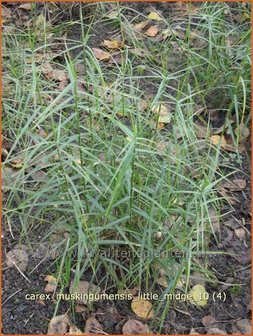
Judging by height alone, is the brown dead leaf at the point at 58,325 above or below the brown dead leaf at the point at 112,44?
below

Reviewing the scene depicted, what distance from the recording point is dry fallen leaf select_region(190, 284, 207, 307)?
1.42 m

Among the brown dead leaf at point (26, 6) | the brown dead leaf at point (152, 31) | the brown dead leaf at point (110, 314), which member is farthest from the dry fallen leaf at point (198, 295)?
the brown dead leaf at point (26, 6)

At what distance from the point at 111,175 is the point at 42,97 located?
328 millimetres

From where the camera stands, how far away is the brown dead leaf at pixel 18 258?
4.79 ft

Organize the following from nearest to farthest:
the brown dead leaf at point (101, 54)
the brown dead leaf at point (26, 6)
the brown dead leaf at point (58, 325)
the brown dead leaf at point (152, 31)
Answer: the brown dead leaf at point (58, 325), the brown dead leaf at point (101, 54), the brown dead leaf at point (152, 31), the brown dead leaf at point (26, 6)

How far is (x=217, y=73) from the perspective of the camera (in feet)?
5.90

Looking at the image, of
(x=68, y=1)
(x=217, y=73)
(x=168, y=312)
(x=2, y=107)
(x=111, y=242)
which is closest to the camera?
(x=111, y=242)

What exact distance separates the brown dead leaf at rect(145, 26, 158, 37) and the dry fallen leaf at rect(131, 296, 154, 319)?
103cm

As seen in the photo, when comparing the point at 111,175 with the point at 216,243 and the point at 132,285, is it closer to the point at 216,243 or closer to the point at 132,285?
the point at 132,285

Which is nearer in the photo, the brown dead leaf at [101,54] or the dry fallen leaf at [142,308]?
the dry fallen leaf at [142,308]

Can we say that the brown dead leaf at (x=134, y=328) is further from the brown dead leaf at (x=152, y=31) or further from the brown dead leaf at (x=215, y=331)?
the brown dead leaf at (x=152, y=31)

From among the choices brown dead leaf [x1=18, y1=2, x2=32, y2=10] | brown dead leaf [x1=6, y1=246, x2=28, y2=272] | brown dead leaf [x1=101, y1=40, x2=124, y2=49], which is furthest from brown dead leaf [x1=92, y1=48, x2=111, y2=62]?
brown dead leaf [x1=6, y1=246, x2=28, y2=272]

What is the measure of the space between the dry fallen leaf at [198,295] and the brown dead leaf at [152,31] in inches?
39.2

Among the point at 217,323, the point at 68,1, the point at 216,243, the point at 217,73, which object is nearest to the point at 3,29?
the point at 68,1
